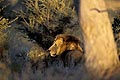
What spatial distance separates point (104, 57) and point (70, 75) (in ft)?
3.05

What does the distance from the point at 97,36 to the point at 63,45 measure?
4891mm

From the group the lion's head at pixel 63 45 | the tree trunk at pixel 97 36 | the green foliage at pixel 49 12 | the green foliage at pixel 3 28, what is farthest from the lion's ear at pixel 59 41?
the tree trunk at pixel 97 36

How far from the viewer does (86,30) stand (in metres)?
12.3

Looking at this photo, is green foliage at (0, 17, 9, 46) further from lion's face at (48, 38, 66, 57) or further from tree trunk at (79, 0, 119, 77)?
tree trunk at (79, 0, 119, 77)

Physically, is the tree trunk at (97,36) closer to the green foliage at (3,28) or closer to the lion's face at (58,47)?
the lion's face at (58,47)

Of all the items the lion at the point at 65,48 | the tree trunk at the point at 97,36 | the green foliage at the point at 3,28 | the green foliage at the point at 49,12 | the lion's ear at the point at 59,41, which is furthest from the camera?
the green foliage at the point at 49,12

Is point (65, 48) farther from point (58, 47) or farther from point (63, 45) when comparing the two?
point (58, 47)

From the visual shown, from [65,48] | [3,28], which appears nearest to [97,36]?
[65,48]

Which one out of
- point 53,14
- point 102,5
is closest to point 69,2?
point 53,14

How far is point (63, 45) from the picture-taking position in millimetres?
16953

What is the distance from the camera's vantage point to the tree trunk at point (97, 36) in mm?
11946

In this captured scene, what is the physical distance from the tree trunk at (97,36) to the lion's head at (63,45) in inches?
175

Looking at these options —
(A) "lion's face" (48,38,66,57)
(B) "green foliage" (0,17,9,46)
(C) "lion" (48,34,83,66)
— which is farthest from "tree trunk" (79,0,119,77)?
(B) "green foliage" (0,17,9,46)

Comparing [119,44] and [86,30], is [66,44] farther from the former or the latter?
[86,30]
